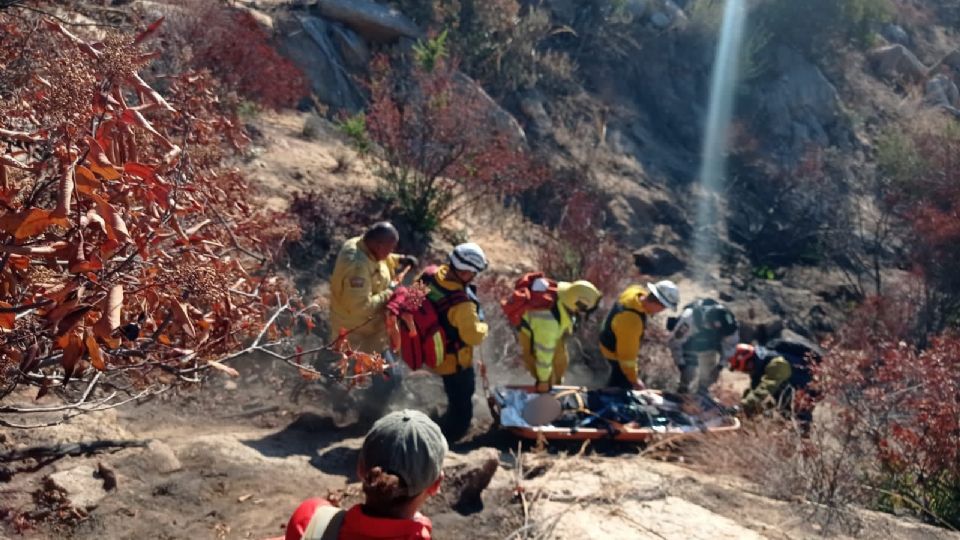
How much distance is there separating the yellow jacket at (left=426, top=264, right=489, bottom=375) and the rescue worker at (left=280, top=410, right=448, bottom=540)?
3665mm

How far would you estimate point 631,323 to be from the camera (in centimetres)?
726

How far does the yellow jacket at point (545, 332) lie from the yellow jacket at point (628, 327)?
0.66m

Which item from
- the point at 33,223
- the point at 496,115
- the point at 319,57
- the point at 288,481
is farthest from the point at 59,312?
the point at 319,57

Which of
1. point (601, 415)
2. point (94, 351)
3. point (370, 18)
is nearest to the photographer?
point (94, 351)

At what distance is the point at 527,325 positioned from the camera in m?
6.81

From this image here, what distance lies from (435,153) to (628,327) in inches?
175

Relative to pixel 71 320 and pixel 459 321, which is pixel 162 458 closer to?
pixel 459 321

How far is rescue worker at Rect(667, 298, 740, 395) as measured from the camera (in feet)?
26.2

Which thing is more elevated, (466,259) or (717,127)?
(717,127)

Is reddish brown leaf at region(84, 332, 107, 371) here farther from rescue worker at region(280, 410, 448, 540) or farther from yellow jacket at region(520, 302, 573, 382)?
yellow jacket at region(520, 302, 573, 382)

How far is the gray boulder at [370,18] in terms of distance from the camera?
53.0 feet

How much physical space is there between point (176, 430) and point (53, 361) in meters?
3.52

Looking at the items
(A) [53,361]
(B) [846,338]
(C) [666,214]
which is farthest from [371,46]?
(A) [53,361]

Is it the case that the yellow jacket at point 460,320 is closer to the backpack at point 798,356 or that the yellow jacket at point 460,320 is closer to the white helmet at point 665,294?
the white helmet at point 665,294
